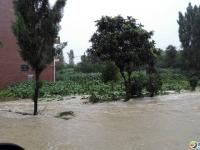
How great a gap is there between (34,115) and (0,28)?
23618 mm

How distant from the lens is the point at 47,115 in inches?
767

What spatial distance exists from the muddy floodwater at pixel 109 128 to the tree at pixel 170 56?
41.7 meters

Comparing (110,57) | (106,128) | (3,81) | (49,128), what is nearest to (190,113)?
(106,128)

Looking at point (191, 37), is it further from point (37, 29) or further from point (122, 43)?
point (37, 29)

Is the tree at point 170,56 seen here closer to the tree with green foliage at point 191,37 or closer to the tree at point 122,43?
the tree with green foliage at point 191,37

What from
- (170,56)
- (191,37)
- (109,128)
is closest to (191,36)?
(191,37)

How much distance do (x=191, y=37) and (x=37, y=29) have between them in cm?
4142

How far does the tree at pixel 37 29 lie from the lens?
19266 millimetres

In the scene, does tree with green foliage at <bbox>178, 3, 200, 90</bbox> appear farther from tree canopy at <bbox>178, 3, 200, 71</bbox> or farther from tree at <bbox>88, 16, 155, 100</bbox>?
tree at <bbox>88, 16, 155, 100</bbox>

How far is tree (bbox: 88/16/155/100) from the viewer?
25641 mm

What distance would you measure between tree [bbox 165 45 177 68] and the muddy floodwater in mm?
41703

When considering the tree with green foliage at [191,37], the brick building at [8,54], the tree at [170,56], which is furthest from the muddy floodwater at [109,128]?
the tree at [170,56]

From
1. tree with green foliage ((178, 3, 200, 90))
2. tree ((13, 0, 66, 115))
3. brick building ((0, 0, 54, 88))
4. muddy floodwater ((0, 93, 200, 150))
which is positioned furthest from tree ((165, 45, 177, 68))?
tree ((13, 0, 66, 115))

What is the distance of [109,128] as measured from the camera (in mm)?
14773
